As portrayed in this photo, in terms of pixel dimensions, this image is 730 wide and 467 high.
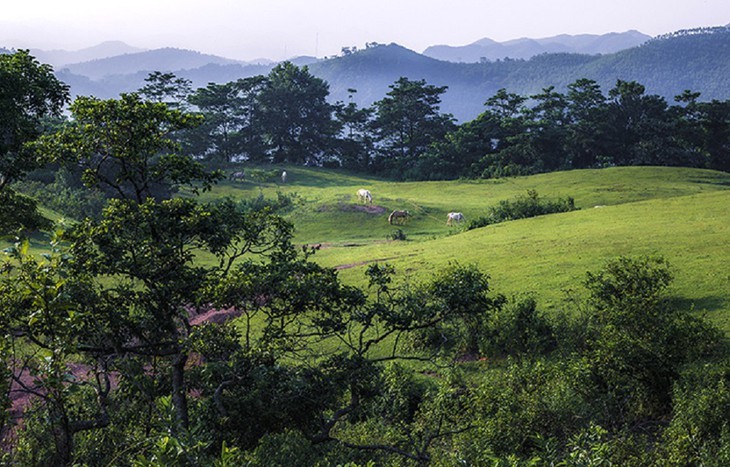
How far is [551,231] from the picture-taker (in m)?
30.0

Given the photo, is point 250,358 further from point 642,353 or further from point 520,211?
point 520,211

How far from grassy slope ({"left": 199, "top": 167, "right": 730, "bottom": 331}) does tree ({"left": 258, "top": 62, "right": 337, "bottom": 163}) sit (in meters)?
27.4

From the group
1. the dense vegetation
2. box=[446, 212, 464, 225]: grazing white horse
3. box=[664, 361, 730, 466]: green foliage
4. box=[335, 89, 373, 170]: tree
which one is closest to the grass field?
box=[446, 212, 464, 225]: grazing white horse

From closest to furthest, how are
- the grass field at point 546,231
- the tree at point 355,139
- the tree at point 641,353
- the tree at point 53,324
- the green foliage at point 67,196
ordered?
the tree at point 53,324 < the tree at point 641,353 < the grass field at point 546,231 < the green foliage at point 67,196 < the tree at point 355,139

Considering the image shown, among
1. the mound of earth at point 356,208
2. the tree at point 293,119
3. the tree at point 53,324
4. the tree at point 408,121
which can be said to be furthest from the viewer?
the tree at point 293,119

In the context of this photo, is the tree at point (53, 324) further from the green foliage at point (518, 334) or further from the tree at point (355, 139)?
the tree at point (355, 139)

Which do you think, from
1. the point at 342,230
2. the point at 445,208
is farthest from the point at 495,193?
the point at 342,230

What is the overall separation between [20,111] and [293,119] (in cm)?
7358

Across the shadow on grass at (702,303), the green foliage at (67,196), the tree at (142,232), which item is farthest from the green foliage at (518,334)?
the green foliage at (67,196)

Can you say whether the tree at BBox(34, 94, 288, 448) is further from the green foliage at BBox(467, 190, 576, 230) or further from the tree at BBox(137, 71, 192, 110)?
the tree at BBox(137, 71, 192, 110)

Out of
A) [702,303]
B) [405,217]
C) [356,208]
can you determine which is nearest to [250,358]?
[702,303]

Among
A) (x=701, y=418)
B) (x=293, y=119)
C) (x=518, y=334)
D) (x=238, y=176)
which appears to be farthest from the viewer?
(x=293, y=119)

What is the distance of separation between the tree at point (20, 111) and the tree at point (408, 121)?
68.5 m

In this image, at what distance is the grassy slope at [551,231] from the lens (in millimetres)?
20891
